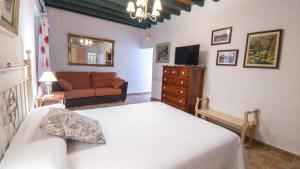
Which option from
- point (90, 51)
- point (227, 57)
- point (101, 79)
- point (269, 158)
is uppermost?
point (90, 51)

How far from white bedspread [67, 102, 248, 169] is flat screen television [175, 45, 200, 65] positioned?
6.74 feet

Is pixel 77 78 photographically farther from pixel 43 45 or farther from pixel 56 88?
pixel 43 45

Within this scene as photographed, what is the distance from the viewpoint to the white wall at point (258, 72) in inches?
88.5

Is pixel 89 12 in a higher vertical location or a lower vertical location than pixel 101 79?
higher

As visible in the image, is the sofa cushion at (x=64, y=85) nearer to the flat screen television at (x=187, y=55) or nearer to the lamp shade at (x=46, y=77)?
the lamp shade at (x=46, y=77)

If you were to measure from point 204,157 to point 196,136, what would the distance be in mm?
241

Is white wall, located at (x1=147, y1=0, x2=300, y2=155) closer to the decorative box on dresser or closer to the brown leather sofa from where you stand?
the decorative box on dresser

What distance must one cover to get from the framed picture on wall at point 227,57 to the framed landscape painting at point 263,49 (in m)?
0.21

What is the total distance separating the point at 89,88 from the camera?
177 inches

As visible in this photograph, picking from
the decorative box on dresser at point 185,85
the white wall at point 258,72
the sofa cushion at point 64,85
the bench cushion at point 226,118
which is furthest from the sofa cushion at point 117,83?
the bench cushion at point 226,118

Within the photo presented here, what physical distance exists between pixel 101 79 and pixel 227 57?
366 centimetres

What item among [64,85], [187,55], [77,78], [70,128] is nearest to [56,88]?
[64,85]

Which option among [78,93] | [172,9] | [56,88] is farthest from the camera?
[172,9]

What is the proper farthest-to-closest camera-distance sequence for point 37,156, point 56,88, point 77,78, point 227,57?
point 77,78, point 56,88, point 227,57, point 37,156
